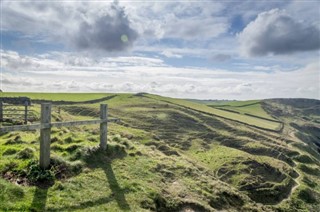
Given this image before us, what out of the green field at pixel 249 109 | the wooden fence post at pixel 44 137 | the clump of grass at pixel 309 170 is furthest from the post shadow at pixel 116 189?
the green field at pixel 249 109

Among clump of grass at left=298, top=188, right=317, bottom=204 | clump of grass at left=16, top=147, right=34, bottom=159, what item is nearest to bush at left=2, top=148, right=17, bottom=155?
clump of grass at left=16, top=147, right=34, bottom=159

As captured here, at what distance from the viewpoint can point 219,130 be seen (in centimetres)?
7581

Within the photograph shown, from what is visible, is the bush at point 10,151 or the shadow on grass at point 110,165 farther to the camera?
the bush at point 10,151

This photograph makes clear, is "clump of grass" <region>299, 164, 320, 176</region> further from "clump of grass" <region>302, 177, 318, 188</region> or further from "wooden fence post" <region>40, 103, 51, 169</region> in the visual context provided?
"wooden fence post" <region>40, 103, 51, 169</region>

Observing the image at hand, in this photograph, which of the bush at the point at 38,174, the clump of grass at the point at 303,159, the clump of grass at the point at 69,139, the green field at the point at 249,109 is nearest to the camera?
the bush at the point at 38,174

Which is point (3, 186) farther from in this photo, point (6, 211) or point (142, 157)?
point (142, 157)

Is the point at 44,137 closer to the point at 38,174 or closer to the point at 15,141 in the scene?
the point at 38,174

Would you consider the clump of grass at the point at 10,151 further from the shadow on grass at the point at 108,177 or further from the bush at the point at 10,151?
the shadow on grass at the point at 108,177

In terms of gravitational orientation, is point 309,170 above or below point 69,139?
below

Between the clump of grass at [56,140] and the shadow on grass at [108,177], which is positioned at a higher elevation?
the clump of grass at [56,140]

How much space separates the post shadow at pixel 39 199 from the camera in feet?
40.6

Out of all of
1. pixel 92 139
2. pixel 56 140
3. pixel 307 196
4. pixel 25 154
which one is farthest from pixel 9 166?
pixel 307 196

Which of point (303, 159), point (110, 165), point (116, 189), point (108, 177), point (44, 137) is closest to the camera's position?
point (44, 137)

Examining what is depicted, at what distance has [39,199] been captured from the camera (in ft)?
42.7
